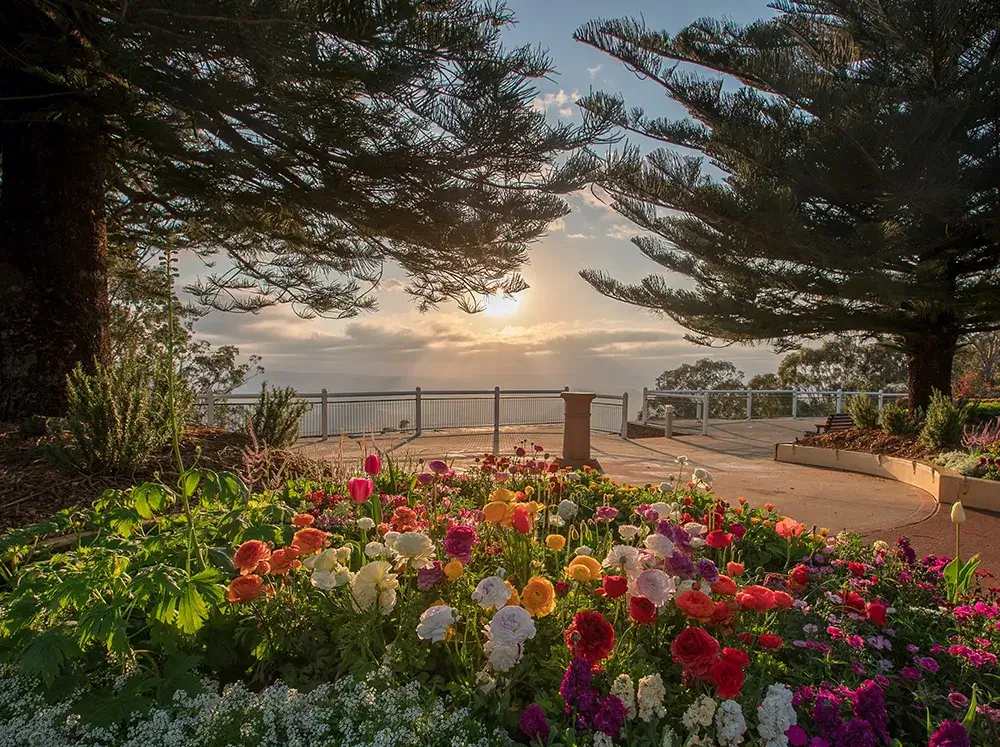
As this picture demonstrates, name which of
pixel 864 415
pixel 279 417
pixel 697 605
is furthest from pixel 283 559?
pixel 864 415

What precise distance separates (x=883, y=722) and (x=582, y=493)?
2.73m

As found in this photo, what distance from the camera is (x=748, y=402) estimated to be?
47.9ft

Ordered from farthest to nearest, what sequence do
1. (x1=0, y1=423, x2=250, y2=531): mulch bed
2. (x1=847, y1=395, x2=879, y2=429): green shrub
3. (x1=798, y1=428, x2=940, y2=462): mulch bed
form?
(x1=847, y1=395, x2=879, y2=429): green shrub
(x1=798, y1=428, x2=940, y2=462): mulch bed
(x1=0, y1=423, x2=250, y2=531): mulch bed

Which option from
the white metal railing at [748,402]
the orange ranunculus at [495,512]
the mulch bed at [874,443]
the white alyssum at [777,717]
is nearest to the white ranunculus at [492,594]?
the orange ranunculus at [495,512]

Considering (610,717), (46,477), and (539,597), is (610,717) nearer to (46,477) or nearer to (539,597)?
(539,597)

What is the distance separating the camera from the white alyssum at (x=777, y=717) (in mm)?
1443

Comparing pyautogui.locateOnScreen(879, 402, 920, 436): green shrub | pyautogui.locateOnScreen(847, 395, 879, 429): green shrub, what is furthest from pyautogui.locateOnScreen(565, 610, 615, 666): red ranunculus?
pyautogui.locateOnScreen(847, 395, 879, 429): green shrub

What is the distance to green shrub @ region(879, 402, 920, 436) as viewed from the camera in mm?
8766

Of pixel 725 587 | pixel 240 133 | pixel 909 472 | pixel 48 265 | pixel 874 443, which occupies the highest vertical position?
pixel 240 133

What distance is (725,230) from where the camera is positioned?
10156 mm

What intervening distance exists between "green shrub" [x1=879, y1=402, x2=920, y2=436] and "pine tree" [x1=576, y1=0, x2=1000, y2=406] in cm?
175

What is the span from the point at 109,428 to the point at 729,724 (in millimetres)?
4153

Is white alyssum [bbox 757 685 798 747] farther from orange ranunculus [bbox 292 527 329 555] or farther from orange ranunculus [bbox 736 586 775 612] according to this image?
orange ranunculus [bbox 292 527 329 555]

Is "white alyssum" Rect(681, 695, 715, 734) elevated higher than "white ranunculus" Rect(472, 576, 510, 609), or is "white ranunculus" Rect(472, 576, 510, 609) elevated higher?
"white ranunculus" Rect(472, 576, 510, 609)
